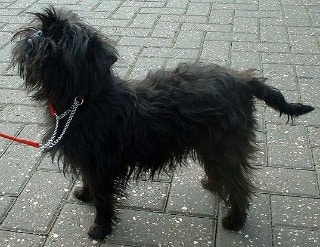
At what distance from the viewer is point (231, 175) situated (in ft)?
10.3

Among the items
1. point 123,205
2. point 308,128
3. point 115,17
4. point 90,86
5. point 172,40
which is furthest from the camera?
point 115,17

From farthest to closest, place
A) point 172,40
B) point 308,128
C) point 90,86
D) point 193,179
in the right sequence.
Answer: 1. point 172,40
2. point 308,128
3. point 193,179
4. point 90,86

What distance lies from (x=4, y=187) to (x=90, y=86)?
1.41 meters

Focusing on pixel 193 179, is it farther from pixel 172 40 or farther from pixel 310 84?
pixel 172 40

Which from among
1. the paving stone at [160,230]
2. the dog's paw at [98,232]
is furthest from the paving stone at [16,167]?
the paving stone at [160,230]

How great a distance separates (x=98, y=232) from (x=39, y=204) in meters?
0.54

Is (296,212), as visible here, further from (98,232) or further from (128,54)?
(128,54)

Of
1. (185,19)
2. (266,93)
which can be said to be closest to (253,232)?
(266,93)

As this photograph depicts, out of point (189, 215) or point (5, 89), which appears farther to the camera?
point (5, 89)

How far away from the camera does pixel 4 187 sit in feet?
11.8

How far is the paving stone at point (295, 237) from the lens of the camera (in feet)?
10.4

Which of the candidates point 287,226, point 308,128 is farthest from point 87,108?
point 308,128

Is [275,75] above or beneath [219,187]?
beneath

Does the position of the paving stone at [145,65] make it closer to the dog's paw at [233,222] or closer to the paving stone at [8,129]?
the paving stone at [8,129]
